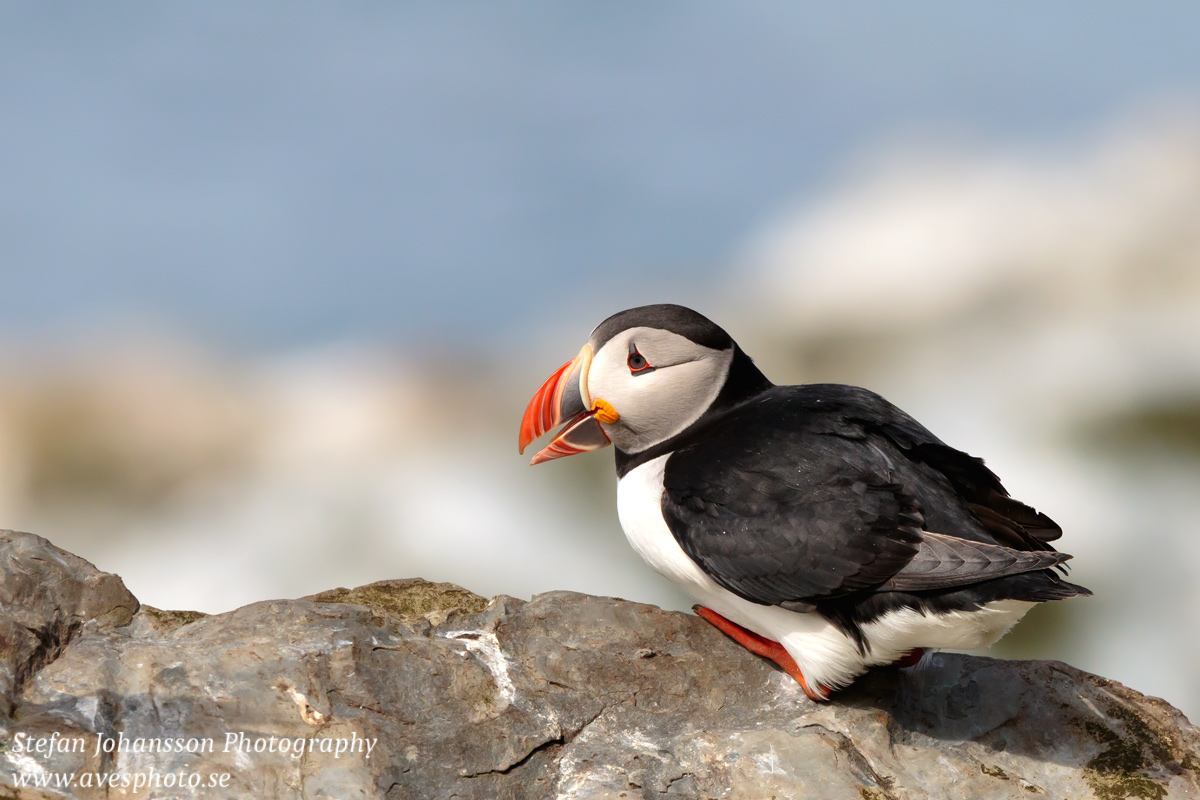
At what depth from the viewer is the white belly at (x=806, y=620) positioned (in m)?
4.14

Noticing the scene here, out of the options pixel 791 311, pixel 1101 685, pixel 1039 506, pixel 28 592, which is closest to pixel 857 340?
pixel 791 311

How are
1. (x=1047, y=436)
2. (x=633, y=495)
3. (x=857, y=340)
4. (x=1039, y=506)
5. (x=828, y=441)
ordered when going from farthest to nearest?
(x=857, y=340) < (x=1047, y=436) < (x=1039, y=506) < (x=633, y=495) < (x=828, y=441)

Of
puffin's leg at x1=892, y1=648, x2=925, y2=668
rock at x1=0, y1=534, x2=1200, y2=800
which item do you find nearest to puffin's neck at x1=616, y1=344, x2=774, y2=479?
rock at x1=0, y1=534, x2=1200, y2=800

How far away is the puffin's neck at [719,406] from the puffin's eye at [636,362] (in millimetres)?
333

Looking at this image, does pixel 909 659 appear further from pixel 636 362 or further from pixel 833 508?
pixel 636 362

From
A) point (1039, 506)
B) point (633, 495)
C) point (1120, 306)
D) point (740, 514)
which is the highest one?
point (1120, 306)

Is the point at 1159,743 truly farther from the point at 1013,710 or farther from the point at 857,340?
the point at 857,340

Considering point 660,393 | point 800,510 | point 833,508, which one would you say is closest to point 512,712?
point 800,510

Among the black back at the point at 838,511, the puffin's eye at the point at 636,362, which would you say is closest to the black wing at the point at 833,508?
the black back at the point at 838,511

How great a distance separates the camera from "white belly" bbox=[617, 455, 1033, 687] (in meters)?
4.14

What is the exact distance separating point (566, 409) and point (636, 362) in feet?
1.29

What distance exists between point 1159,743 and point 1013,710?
23.0 inches

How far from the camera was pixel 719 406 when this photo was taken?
17.0ft

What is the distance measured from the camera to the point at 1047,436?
15.5 meters
